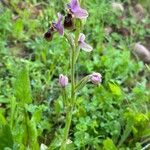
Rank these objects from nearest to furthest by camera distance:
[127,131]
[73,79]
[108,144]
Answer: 1. [73,79]
2. [108,144]
3. [127,131]

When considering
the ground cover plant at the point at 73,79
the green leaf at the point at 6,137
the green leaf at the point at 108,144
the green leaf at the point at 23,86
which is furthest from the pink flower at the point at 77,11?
the green leaf at the point at 108,144

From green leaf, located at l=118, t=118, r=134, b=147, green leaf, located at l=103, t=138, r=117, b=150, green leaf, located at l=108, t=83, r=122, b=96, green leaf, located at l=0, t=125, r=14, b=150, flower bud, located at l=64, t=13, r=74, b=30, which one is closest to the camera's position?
flower bud, located at l=64, t=13, r=74, b=30

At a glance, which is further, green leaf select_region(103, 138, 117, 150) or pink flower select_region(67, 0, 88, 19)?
green leaf select_region(103, 138, 117, 150)

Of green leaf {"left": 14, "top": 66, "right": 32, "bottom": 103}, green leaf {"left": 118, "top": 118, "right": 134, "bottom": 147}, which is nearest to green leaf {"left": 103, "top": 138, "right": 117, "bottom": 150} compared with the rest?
green leaf {"left": 118, "top": 118, "right": 134, "bottom": 147}

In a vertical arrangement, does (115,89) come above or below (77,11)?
below

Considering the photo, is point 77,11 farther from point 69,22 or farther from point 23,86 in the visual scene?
point 23,86

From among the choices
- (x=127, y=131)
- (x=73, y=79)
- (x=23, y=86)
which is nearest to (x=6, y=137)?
(x=23, y=86)

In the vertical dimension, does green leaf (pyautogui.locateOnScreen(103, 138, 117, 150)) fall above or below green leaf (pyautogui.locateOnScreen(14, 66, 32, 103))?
below

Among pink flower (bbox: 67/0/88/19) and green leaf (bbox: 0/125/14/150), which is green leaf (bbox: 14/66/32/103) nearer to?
green leaf (bbox: 0/125/14/150)
